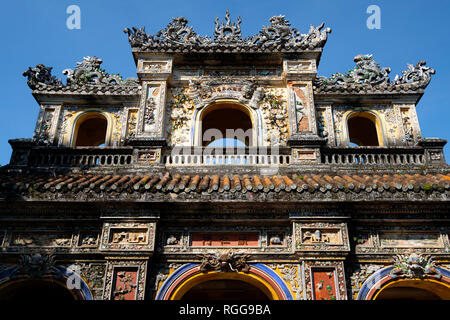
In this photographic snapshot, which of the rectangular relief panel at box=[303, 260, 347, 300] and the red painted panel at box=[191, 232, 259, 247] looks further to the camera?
the red painted panel at box=[191, 232, 259, 247]

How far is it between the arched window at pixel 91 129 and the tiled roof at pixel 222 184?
320 cm

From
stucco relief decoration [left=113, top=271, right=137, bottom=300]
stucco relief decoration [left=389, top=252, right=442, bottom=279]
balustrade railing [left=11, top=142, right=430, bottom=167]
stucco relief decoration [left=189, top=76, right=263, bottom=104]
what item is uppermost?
stucco relief decoration [left=189, top=76, right=263, bottom=104]

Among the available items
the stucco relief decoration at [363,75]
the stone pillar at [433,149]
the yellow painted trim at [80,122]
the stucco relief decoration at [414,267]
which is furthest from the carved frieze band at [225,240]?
the stucco relief decoration at [363,75]

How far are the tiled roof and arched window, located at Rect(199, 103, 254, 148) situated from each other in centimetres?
379

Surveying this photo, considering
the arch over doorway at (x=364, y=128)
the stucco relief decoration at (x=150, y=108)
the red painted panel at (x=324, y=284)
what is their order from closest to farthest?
1. the red painted panel at (x=324, y=284)
2. the stucco relief decoration at (x=150, y=108)
3. the arch over doorway at (x=364, y=128)

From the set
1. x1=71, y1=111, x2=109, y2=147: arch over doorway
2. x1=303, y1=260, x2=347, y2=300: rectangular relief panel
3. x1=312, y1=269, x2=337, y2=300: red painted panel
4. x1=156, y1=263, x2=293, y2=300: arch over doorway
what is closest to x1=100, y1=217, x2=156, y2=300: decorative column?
x1=156, y1=263, x2=293, y2=300: arch over doorway

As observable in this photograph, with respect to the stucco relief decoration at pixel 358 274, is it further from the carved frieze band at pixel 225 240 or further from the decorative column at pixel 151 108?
the decorative column at pixel 151 108

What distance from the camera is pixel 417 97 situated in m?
13.2

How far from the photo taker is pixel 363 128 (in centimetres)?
1477

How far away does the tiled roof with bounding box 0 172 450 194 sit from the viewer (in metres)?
9.55

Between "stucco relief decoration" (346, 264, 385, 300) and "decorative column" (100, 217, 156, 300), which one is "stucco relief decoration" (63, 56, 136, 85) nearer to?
"decorative column" (100, 217, 156, 300)

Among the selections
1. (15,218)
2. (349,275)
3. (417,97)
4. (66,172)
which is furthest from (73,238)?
(417,97)

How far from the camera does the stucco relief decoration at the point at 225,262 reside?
948cm
